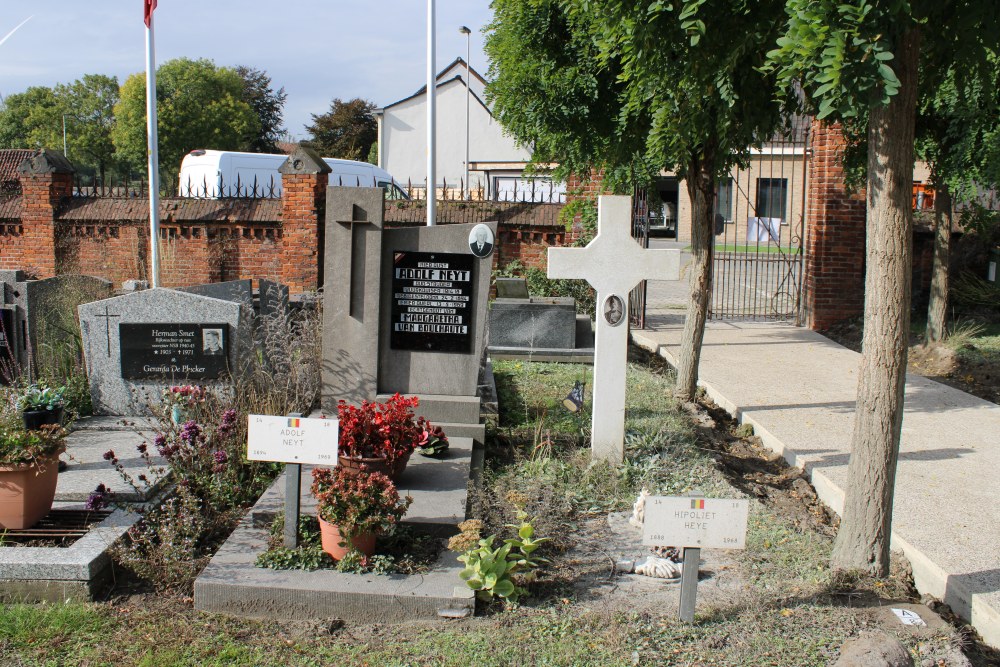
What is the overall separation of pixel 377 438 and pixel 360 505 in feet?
3.27

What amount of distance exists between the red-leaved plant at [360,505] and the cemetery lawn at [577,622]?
48 centimetres

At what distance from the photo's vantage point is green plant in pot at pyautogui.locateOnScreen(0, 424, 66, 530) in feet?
15.3

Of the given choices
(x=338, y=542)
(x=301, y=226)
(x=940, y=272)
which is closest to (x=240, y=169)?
(x=301, y=226)

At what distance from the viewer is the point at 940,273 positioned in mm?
10820

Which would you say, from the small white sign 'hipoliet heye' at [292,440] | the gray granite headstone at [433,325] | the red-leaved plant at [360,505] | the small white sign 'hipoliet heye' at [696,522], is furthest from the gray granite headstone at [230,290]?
the small white sign 'hipoliet heye' at [696,522]

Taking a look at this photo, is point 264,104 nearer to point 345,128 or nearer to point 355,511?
point 345,128

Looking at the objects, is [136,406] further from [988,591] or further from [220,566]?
[988,591]

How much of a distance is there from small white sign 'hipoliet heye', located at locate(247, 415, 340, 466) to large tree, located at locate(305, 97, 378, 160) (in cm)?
4744

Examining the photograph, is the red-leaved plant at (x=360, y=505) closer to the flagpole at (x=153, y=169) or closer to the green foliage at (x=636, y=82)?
the green foliage at (x=636, y=82)

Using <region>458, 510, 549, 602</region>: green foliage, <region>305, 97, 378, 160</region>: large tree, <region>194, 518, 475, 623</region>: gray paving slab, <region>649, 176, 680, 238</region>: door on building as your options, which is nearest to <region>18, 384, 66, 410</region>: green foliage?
<region>194, 518, 475, 623</region>: gray paving slab

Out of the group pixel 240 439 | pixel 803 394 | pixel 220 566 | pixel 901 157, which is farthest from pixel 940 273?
pixel 220 566

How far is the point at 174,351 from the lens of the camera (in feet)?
23.2

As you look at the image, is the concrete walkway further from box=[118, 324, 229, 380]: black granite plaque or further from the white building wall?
the white building wall

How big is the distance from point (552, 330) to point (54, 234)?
9769 mm
